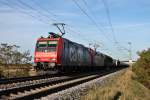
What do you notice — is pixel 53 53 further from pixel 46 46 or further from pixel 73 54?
pixel 73 54

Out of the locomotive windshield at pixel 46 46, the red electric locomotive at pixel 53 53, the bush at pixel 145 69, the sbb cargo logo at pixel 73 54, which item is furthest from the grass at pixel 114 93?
the bush at pixel 145 69

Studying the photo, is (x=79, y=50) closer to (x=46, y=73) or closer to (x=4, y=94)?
(x=46, y=73)

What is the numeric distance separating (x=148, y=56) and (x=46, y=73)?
1075cm

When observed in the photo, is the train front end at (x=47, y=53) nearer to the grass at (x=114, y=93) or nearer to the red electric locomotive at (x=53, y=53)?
the red electric locomotive at (x=53, y=53)

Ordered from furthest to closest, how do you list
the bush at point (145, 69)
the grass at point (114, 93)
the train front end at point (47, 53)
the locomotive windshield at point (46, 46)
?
the bush at point (145, 69), the locomotive windshield at point (46, 46), the train front end at point (47, 53), the grass at point (114, 93)

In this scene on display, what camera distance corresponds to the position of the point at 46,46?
2784 centimetres

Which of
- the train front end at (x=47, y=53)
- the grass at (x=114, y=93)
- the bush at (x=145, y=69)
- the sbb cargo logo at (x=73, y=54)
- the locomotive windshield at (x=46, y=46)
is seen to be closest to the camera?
the grass at (x=114, y=93)

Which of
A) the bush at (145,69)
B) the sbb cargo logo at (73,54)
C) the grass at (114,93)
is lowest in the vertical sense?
the grass at (114,93)

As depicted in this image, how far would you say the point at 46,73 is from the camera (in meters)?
27.5

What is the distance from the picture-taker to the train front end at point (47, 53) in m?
26.7

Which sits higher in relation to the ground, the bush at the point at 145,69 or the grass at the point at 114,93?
the bush at the point at 145,69

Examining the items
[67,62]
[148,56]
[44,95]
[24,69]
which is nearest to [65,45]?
[67,62]

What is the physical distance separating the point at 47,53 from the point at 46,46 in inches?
27.4

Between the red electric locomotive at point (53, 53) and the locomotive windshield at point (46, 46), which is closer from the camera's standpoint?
the red electric locomotive at point (53, 53)
